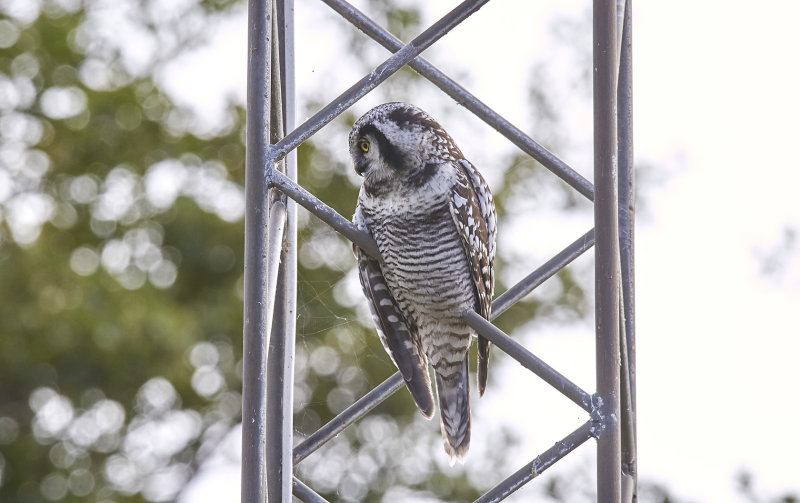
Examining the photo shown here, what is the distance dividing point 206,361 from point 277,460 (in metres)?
8.33

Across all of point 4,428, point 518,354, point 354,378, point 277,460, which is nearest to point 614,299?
point 518,354

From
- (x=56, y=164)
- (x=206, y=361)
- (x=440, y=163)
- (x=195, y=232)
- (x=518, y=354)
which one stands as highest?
(x=56, y=164)

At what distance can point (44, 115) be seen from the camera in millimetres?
11812

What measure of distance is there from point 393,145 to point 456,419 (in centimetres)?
99

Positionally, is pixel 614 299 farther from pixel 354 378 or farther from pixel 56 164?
pixel 56 164

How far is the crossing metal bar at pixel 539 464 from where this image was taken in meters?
2.73

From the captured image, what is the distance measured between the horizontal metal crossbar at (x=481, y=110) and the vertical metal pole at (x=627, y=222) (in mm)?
314

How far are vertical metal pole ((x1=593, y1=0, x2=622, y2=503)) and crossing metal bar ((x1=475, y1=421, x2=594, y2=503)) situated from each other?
0.06m

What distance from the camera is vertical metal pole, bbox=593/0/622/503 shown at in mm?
2670

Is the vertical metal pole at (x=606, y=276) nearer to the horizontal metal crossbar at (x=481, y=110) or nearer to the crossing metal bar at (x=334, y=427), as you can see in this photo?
the horizontal metal crossbar at (x=481, y=110)

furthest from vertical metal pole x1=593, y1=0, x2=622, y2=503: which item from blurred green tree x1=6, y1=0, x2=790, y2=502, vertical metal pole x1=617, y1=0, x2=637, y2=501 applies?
blurred green tree x1=6, y1=0, x2=790, y2=502

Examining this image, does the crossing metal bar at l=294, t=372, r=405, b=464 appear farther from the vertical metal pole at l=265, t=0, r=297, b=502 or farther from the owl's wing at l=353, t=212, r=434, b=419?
the owl's wing at l=353, t=212, r=434, b=419

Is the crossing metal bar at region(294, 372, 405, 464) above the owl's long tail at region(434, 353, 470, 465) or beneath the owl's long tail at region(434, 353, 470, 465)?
beneath

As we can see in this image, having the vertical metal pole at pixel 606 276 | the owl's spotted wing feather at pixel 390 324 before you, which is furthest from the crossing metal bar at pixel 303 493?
the vertical metal pole at pixel 606 276
